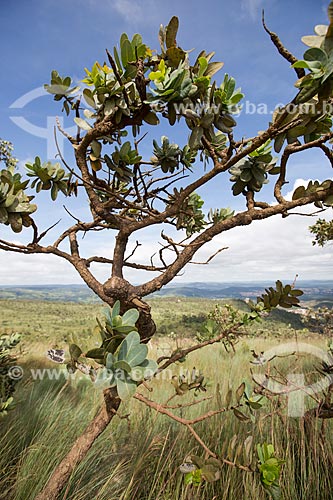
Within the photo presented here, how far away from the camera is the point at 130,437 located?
1.94 meters

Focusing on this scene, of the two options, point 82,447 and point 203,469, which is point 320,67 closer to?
point 203,469

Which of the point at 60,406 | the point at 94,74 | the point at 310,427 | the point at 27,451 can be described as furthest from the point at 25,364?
the point at 94,74

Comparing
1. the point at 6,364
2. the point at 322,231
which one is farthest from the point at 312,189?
the point at 322,231

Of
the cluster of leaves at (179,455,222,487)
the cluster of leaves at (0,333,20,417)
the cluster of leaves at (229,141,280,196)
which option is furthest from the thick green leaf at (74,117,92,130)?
the cluster of leaves at (0,333,20,417)

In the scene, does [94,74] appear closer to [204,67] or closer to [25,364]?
[204,67]

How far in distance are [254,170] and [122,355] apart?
71 centimetres

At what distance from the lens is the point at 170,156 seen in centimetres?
118

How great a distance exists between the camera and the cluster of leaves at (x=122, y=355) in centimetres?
65

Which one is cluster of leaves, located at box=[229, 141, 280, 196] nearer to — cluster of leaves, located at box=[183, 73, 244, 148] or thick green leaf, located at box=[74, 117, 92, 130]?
cluster of leaves, located at box=[183, 73, 244, 148]

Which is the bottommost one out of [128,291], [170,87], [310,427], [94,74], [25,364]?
[25,364]

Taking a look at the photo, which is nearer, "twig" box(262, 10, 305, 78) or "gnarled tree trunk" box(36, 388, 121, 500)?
"twig" box(262, 10, 305, 78)

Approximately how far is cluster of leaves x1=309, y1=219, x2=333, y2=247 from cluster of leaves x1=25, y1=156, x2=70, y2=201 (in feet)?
15.2

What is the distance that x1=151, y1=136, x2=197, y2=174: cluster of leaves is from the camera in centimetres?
118

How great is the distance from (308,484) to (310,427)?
0.44 metres
